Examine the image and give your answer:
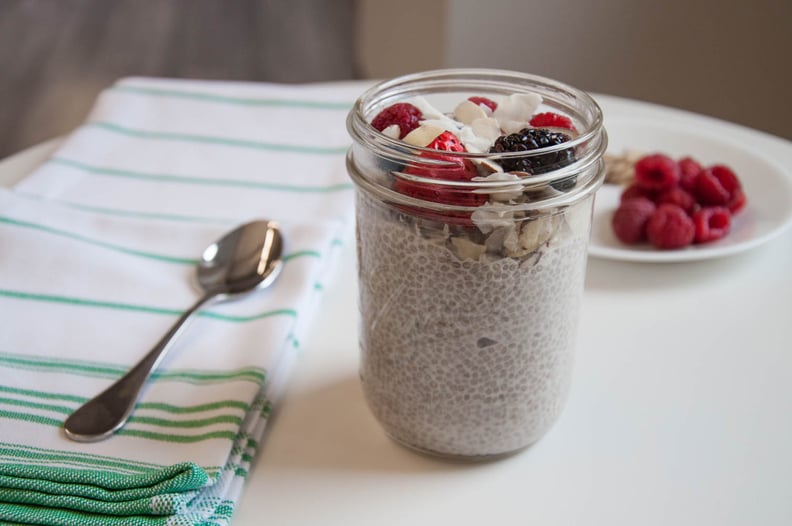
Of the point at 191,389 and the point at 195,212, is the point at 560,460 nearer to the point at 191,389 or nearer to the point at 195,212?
the point at 191,389

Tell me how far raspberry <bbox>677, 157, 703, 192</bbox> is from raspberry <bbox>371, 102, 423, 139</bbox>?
476mm

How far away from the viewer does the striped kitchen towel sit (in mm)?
524

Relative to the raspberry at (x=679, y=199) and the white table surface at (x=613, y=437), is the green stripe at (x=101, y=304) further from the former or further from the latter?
the raspberry at (x=679, y=199)

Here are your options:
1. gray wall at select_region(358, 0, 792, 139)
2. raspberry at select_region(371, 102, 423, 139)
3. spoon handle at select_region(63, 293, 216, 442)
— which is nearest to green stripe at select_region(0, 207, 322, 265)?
spoon handle at select_region(63, 293, 216, 442)

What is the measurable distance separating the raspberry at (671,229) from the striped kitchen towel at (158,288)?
0.33m

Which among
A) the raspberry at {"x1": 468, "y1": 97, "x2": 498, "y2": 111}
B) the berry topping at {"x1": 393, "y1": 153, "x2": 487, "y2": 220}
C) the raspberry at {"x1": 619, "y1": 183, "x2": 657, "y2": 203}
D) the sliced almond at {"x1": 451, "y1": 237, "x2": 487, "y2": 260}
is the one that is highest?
the raspberry at {"x1": 468, "y1": 97, "x2": 498, "y2": 111}

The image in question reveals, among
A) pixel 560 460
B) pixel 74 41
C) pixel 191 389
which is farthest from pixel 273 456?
pixel 74 41

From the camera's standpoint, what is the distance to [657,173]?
0.89m

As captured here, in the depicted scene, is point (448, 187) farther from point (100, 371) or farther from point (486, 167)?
point (100, 371)

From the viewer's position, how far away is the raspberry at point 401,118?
53 cm

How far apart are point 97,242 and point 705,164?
707 mm

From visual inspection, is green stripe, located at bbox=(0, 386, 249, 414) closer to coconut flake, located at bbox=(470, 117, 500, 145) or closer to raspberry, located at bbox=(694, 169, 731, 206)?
coconut flake, located at bbox=(470, 117, 500, 145)

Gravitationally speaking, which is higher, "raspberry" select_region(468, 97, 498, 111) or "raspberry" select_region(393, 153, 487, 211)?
"raspberry" select_region(468, 97, 498, 111)

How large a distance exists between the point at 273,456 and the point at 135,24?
3102 millimetres
